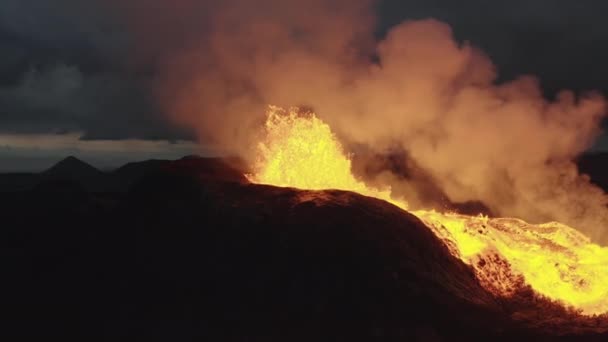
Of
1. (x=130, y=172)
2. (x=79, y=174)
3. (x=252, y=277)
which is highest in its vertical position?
(x=130, y=172)

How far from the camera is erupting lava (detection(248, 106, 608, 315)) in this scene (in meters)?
25.3

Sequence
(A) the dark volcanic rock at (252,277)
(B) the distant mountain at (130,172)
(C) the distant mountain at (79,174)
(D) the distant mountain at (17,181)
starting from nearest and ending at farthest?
(A) the dark volcanic rock at (252,277) < (B) the distant mountain at (130,172) < (C) the distant mountain at (79,174) < (D) the distant mountain at (17,181)

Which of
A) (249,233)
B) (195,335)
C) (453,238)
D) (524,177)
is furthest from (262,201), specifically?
(524,177)

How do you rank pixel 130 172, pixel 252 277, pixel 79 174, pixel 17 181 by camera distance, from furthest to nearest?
pixel 79 174, pixel 17 181, pixel 130 172, pixel 252 277

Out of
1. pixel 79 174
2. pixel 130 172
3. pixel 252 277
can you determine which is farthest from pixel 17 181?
pixel 252 277

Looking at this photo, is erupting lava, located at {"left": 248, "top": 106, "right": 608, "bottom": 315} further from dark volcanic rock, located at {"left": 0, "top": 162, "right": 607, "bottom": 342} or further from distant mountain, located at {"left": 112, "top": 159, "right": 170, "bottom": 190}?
distant mountain, located at {"left": 112, "top": 159, "right": 170, "bottom": 190}

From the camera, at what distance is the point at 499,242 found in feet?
93.5

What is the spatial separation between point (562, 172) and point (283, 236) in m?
17.4

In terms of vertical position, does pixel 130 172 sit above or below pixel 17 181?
above

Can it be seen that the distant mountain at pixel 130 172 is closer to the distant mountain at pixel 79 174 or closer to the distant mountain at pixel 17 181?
the distant mountain at pixel 79 174

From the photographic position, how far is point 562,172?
32438 millimetres

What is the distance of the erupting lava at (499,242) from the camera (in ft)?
83.0

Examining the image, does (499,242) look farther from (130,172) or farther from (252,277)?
(130,172)

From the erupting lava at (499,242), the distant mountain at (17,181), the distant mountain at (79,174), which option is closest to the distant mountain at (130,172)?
the distant mountain at (79,174)
